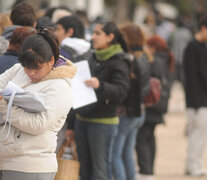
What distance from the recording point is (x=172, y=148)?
39.9 feet

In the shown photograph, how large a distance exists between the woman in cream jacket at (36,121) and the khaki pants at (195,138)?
4955 mm

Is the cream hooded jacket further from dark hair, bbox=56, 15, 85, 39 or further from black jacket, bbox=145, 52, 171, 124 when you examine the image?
black jacket, bbox=145, 52, 171, 124

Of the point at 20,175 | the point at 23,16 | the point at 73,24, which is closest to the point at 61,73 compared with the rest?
the point at 20,175

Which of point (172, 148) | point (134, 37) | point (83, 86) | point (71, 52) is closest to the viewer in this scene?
point (83, 86)

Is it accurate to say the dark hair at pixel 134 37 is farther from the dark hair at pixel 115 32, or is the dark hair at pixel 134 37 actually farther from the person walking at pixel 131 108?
the dark hair at pixel 115 32

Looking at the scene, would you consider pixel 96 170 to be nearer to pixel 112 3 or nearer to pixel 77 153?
pixel 77 153

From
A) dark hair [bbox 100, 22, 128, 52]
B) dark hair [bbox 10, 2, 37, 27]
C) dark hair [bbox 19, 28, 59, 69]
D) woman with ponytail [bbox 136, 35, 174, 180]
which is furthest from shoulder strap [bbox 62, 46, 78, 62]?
woman with ponytail [bbox 136, 35, 174, 180]

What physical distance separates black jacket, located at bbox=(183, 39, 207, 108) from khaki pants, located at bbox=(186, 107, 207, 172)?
0.16 meters

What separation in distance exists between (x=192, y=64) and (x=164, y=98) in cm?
93

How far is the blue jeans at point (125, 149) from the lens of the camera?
725 centimetres

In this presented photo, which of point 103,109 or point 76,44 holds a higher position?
A: point 76,44

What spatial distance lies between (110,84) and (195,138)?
3336 mm

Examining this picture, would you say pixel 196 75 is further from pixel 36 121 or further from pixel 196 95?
pixel 36 121

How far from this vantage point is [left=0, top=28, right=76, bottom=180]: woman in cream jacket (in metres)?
4.38
